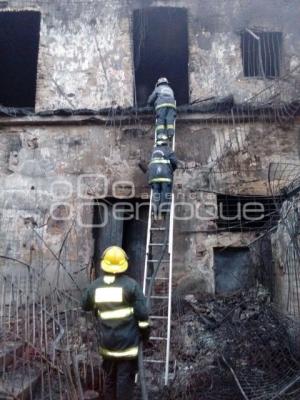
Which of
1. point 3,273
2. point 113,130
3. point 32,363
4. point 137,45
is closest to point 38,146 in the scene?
point 113,130

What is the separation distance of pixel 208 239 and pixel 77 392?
179 inches

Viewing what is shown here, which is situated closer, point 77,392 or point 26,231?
point 77,392

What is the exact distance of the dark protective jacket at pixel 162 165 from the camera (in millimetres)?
7445

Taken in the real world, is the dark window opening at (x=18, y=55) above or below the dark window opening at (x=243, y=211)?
above

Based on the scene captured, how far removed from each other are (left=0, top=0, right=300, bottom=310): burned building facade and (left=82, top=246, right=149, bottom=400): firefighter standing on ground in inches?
125

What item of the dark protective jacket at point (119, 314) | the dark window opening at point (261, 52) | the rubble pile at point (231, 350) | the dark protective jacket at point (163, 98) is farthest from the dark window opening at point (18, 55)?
the dark protective jacket at point (119, 314)

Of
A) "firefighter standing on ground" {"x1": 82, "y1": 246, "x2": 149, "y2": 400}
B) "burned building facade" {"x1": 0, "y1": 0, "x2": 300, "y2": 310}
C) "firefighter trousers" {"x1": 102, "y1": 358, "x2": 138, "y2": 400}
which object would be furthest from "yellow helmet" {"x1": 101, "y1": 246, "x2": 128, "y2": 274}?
"burned building facade" {"x1": 0, "y1": 0, "x2": 300, "y2": 310}

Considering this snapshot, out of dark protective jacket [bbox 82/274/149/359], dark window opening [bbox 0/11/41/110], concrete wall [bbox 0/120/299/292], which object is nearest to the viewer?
dark protective jacket [bbox 82/274/149/359]

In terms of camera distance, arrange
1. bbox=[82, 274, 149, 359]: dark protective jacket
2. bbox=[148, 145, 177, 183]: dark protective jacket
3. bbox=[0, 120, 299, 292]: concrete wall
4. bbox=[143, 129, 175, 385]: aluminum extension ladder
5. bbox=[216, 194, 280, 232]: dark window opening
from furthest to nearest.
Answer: bbox=[216, 194, 280, 232]: dark window opening → bbox=[0, 120, 299, 292]: concrete wall → bbox=[148, 145, 177, 183]: dark protective jacket → bbox=[143, 129, 175, 385]: aluminum extension ladder → bbox=[82, 274, 149, 359]: dark protective jacket

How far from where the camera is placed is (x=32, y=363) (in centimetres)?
490

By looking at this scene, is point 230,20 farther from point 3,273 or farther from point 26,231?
point 3,273

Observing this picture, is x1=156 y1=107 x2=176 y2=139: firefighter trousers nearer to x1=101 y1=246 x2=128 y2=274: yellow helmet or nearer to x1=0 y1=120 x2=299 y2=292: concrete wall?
x1=0 y1=120 x2=299 y2=292: concrete wall

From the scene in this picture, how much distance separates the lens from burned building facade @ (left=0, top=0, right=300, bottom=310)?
8359 mm

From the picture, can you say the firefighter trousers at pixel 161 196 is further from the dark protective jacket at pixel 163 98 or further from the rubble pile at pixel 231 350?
the rubble pile at pixel 231 350
